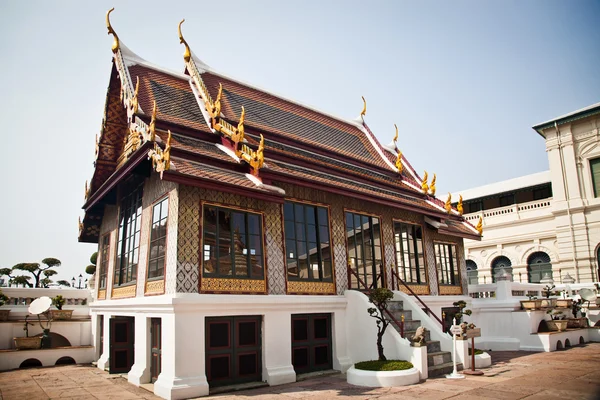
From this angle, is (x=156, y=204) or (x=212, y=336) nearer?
(x=212, y=336)

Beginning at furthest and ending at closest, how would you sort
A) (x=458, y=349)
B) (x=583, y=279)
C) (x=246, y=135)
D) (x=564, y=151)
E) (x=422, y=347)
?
(x=564, y=151) → (x=583, y=279) → (x=246, y=135) → (x=458, y=349) → (x=422, y=347)

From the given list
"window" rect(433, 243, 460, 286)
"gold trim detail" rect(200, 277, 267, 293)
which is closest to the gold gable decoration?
"gold trim detail" rect(200, 277, 267, 293)

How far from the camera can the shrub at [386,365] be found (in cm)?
967

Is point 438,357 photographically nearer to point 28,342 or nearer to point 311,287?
point 311,287

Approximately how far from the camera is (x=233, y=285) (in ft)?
31.9

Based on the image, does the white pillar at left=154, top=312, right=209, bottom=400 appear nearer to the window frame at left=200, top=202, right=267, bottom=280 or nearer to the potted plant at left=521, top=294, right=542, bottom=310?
the window frame at left=200, top=202, right=267, bottom=280

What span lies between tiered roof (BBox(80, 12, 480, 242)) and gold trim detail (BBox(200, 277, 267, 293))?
6.06ft

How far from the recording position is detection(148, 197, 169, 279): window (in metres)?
9.96

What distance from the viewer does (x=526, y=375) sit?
10070 mm

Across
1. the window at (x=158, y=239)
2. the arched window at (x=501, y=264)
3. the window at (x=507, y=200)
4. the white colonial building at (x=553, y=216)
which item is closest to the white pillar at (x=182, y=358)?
the window at (x=158, y=239)

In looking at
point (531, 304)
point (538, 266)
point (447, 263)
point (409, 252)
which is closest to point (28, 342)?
→ point (409, 252)

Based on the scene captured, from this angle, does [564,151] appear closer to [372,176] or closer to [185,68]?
[372,176]

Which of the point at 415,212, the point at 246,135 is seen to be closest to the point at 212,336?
the point at 246,135

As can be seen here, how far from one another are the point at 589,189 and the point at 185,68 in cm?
2338
